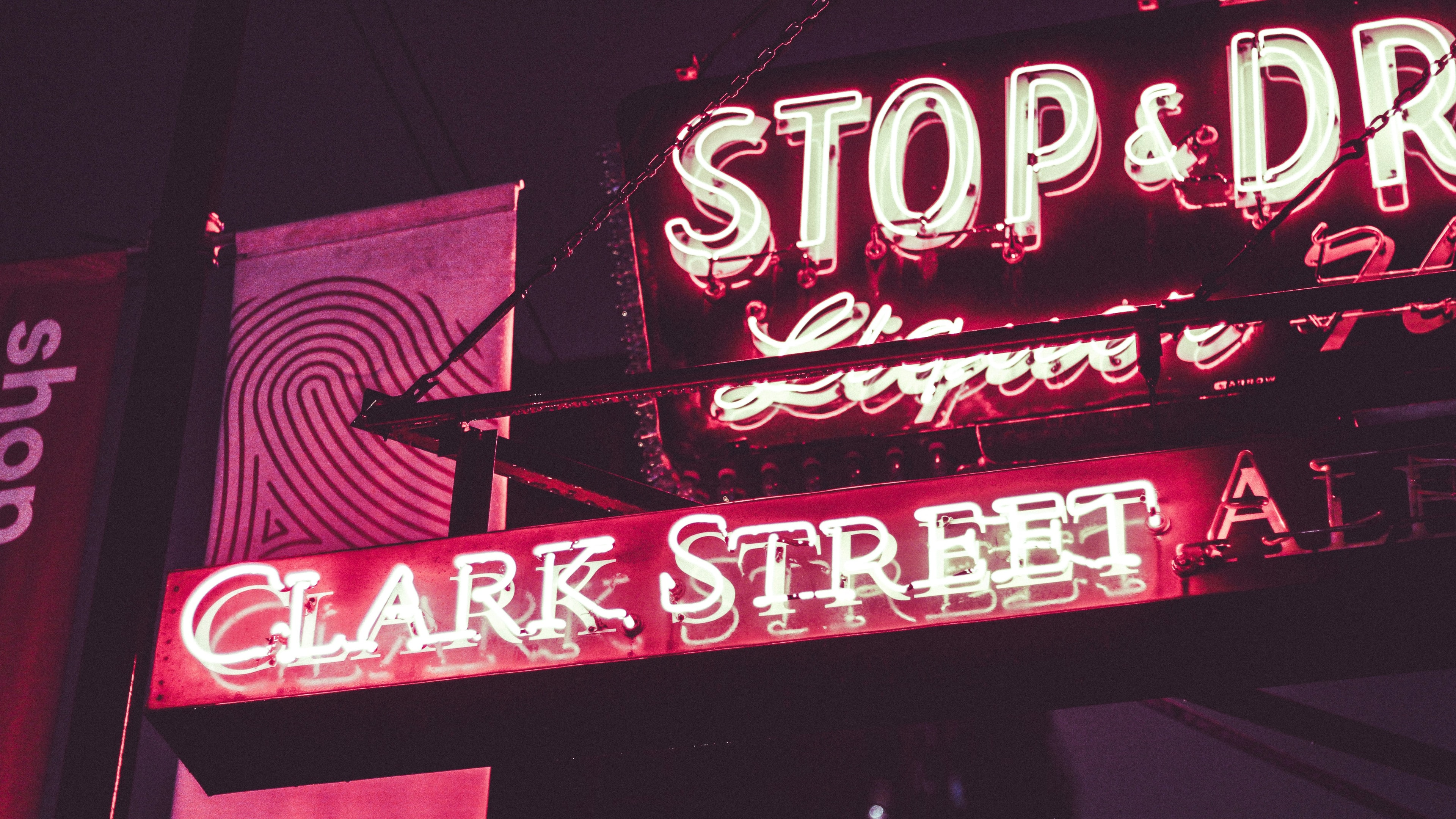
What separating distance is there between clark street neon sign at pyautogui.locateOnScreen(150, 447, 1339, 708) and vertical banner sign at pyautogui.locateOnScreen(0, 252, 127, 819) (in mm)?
1132

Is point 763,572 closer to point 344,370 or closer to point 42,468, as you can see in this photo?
point 344,370

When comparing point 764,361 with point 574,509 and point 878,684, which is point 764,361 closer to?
point 878,684

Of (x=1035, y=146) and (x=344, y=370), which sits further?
(x=1035, y=146)

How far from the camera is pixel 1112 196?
15.7 ft

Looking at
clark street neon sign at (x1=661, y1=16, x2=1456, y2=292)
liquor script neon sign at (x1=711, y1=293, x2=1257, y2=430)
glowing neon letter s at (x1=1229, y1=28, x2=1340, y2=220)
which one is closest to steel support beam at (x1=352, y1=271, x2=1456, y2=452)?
liquor script neon sign at (x1=711, y1=293, x2=1257, y2=430)

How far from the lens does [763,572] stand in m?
3.24

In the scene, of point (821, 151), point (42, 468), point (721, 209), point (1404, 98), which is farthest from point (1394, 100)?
point (42, 468)

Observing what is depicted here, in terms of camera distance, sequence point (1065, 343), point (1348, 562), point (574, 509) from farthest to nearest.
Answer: point (574, 509) < point (1065, 343) < point (1348, 562)

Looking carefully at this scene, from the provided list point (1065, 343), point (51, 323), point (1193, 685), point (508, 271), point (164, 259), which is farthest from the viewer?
point (51, 323)

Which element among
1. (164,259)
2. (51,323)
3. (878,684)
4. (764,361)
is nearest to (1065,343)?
(764,361)

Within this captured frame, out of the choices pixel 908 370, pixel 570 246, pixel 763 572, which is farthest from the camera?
pixel 908 370

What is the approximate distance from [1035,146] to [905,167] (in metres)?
0.54

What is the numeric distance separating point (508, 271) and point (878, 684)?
2.37 metres

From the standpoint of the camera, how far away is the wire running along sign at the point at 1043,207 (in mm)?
4531
